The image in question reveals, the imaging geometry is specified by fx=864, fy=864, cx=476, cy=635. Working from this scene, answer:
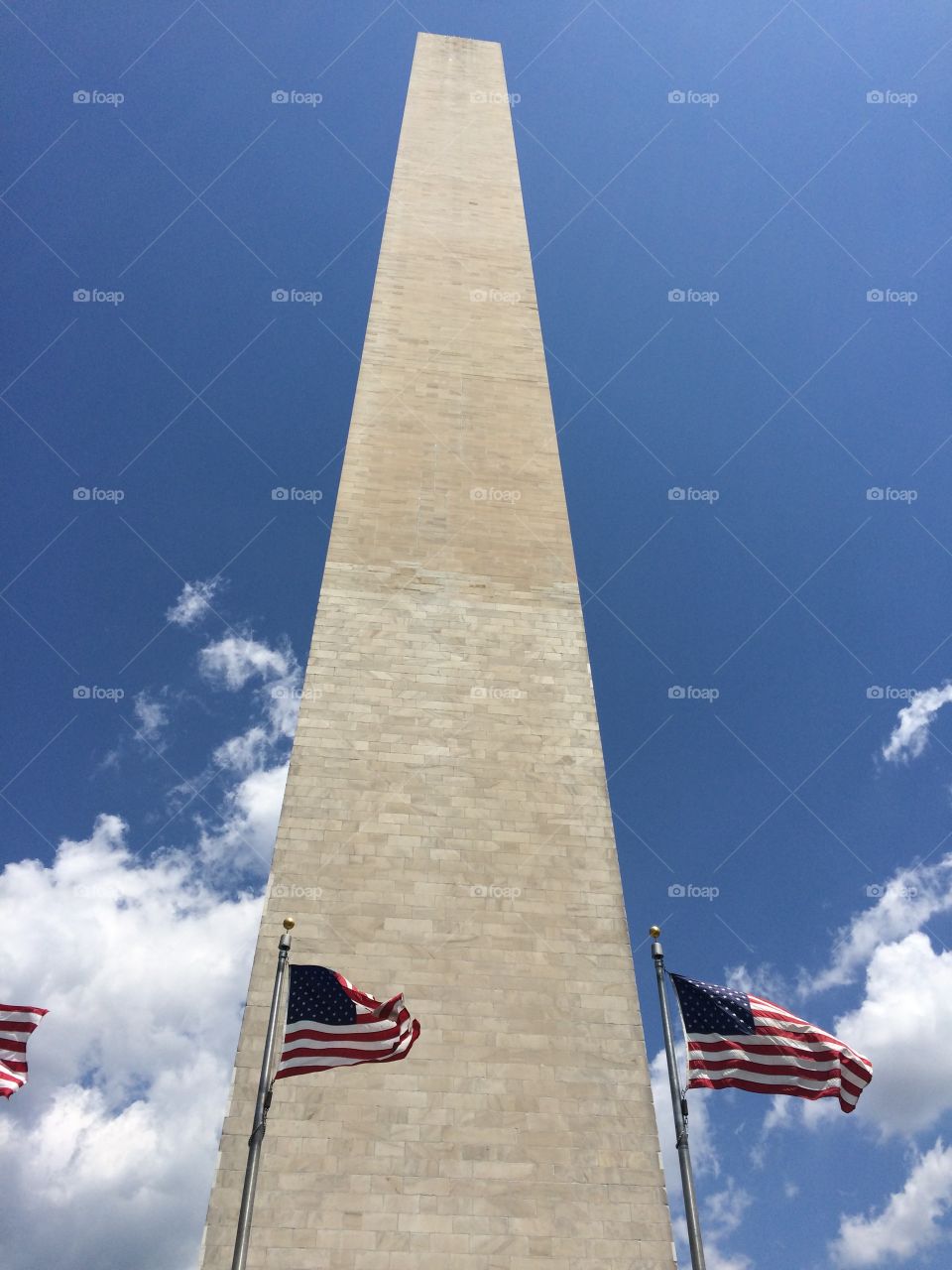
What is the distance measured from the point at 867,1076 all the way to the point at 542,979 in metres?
6.29

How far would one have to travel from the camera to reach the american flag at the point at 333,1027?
10.4 metres

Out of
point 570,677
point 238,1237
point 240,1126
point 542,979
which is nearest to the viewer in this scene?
point 238,1237

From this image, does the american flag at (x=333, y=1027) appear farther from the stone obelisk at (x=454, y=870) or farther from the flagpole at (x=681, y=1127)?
the stone obelisk at (x=454, y=870)

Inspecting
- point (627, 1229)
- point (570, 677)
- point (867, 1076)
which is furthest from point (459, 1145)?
point (570, 677)

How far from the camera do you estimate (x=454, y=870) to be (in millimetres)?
16359

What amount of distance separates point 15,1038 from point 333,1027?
12.3 feet

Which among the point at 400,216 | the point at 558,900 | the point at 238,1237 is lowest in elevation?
the point at 238,1237

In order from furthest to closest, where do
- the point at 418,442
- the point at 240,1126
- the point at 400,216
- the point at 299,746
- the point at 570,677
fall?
the point at 400,216
the point at 418,442
the point at 570,677
the point at 299,746
the point at 240,1126

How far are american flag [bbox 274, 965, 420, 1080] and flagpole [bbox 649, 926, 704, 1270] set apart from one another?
322cm

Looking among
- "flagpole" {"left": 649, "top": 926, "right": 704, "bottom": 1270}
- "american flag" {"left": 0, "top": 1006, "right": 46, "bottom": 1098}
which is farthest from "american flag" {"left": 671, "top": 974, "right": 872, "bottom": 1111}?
"american flag" {"left": 0, "top": 1006, "right": 46, "bottom": 1098}

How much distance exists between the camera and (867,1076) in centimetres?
1013

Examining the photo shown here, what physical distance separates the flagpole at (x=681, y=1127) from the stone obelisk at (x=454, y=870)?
14.8ft

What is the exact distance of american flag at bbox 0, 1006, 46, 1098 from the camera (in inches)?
402

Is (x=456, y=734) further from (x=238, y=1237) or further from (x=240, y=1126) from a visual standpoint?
(x=238, y=1237)
